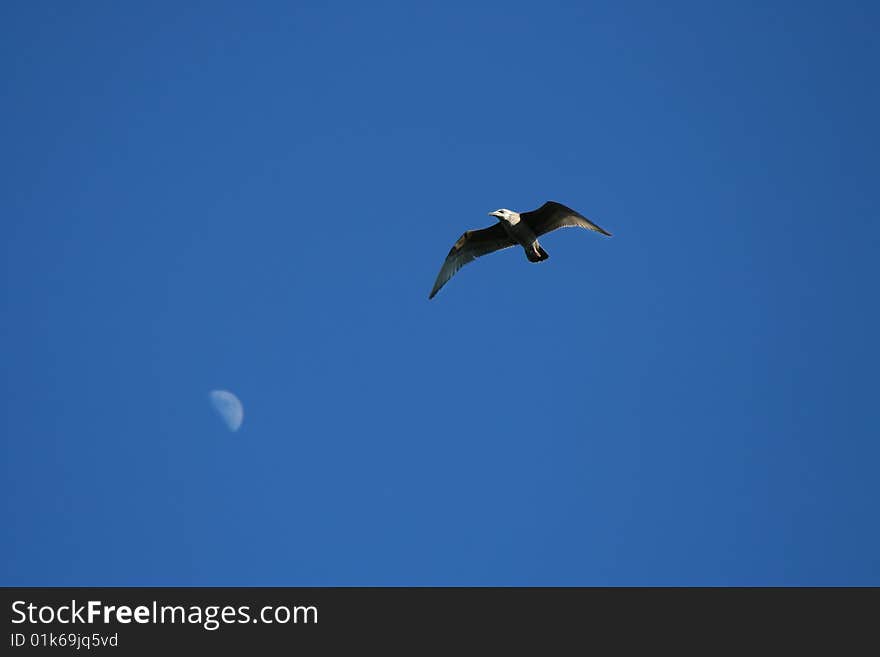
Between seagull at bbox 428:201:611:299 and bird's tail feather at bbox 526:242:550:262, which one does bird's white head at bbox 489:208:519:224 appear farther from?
bird's tail feather at bbox 526:242:550:262

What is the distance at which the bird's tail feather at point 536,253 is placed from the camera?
3562 cm

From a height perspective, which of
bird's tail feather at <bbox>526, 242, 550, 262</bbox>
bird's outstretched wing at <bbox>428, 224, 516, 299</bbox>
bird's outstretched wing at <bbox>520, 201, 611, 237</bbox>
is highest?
bird's outstretched wing at <bbox>428, 224, 516, 299</bbox>

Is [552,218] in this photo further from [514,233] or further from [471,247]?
[471,247]

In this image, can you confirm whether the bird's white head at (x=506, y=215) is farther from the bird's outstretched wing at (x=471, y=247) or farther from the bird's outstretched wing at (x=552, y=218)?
the bird's outstretched wing at (x=471, y=247)

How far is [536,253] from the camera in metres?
35.7

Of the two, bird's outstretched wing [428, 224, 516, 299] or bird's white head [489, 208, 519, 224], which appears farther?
bird's outstretched wing [428, 224, 516, 299]

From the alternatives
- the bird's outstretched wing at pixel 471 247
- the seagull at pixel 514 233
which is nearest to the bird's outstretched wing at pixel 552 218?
the seagull at pixel 514 233

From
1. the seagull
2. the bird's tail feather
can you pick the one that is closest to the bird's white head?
the seagull

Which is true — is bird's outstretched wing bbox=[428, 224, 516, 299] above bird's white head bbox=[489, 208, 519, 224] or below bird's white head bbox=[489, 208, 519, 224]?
above

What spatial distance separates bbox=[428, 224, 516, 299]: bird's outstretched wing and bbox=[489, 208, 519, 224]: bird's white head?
1816 mm

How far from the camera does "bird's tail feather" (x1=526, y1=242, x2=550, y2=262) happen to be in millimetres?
35625

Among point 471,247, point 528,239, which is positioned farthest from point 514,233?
point 471,247
